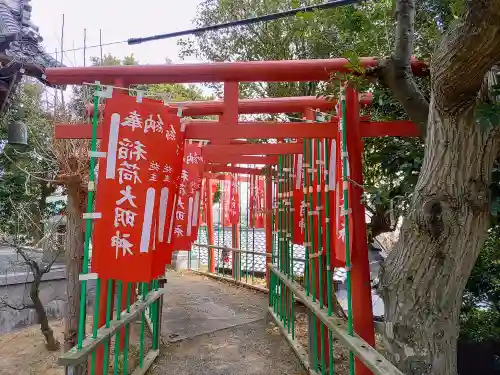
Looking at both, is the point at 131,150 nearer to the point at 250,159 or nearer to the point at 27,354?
the point at 250,159

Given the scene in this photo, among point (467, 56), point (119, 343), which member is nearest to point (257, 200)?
point (119, 343)

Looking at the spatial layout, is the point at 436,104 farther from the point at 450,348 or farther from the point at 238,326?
the point at 238,326

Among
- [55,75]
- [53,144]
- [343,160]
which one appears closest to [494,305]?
[343,160]

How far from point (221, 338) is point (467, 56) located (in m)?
5.71

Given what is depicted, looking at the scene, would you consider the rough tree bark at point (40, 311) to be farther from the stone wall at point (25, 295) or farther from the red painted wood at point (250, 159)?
the red painted wood at point (250, 159)

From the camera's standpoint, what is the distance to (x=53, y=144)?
18.6 ft

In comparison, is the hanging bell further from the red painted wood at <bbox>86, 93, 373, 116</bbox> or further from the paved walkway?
the paved walkway

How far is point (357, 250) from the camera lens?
3422mm

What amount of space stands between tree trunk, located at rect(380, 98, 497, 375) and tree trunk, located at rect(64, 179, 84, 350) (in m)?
4.58

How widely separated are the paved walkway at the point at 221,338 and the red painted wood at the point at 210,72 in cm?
373

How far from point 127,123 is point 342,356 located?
175 inches

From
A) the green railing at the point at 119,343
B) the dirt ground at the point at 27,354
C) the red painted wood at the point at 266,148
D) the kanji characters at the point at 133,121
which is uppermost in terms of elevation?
the red painted wood at the point at 266,148

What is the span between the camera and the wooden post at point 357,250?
343cm

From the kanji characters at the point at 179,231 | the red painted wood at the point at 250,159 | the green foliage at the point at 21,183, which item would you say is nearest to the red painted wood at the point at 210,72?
the kanji characters at the point at 179,231
